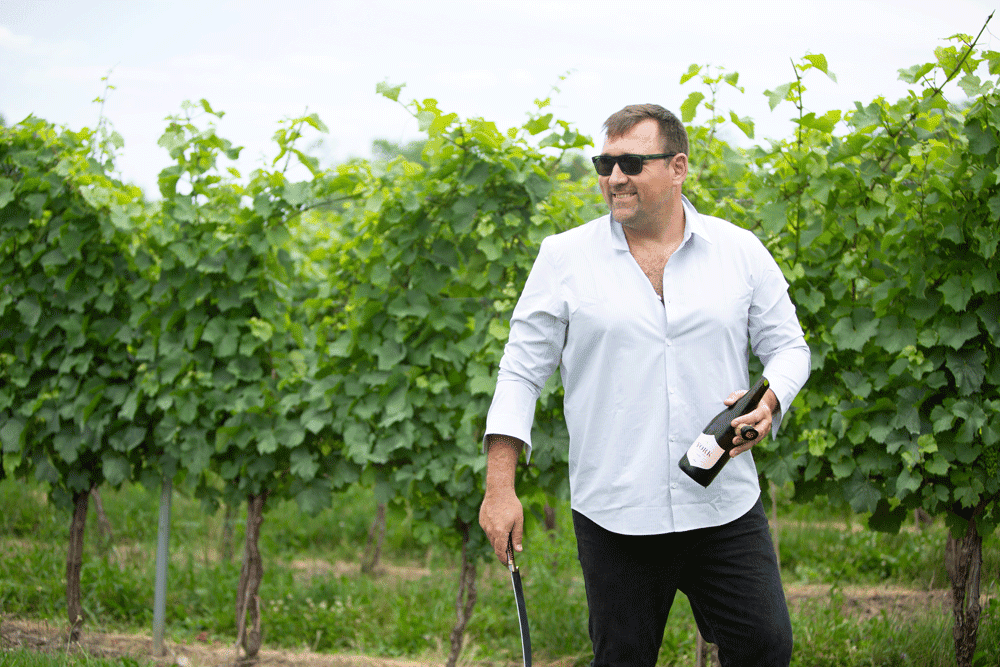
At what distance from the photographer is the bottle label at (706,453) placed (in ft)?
6.73

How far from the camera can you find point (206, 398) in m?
3.96

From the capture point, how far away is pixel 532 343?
2293 millimetres

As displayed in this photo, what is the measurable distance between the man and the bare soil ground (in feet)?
6.70

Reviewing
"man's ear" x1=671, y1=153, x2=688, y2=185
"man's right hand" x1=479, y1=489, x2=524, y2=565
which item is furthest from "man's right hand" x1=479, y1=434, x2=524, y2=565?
"man's ear" x1=671, y1=153, x2=688, y2=185

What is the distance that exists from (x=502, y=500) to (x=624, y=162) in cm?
100

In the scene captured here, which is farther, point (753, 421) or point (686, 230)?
point (686, 230)

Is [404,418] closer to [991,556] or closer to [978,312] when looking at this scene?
[978,312]

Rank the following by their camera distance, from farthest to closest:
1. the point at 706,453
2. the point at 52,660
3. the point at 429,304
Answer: the point at 429,304
the point at 52,660
the point at 706,453

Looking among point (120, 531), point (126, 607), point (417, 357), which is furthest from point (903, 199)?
point (120, 531)

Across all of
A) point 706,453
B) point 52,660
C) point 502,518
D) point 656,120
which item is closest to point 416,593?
point 52,660

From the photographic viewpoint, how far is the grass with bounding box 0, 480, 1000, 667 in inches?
148

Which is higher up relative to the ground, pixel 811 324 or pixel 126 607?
pixel 811 324

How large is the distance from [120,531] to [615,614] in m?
4.95

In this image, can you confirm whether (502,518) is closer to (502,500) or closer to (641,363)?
(502,500)
